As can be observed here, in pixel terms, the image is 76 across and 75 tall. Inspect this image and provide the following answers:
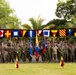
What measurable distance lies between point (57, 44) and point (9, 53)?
3.56 metres

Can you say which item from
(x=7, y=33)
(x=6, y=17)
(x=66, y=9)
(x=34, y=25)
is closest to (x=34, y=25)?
(x=34, y=25)

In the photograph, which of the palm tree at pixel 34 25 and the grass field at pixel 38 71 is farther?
the palm tree at pixel 34 25

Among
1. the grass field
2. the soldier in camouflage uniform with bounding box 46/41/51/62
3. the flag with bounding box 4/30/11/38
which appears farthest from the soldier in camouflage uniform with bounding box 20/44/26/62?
the grass field

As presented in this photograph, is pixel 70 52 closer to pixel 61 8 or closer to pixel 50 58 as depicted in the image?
pixel 50 58

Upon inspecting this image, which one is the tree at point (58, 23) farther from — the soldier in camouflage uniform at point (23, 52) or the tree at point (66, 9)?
the soldier in camouflage uniform at point (23, 52)

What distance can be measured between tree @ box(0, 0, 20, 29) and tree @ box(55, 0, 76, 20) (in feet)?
43.8

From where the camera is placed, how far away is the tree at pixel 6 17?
52938 millimetres

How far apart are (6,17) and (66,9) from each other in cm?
1524

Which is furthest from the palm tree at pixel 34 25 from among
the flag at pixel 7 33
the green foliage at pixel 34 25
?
the flag at pixel 7 33

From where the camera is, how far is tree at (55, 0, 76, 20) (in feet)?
131

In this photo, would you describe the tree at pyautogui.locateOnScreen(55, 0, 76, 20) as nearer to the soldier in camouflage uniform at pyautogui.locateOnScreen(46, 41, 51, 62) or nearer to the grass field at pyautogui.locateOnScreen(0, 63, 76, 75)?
the soldier in camouflage uniform at pyautogui.locateOnScreen(46, 41, 51, 62)

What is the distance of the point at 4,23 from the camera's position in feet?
173

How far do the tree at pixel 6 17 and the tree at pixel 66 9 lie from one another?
13338mm

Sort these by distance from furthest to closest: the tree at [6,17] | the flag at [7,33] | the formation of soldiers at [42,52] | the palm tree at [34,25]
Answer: the tree at [6,17] → the palm tree at [34,25] → the flag at [7,33] → the formation of soldiers at [42,52]
